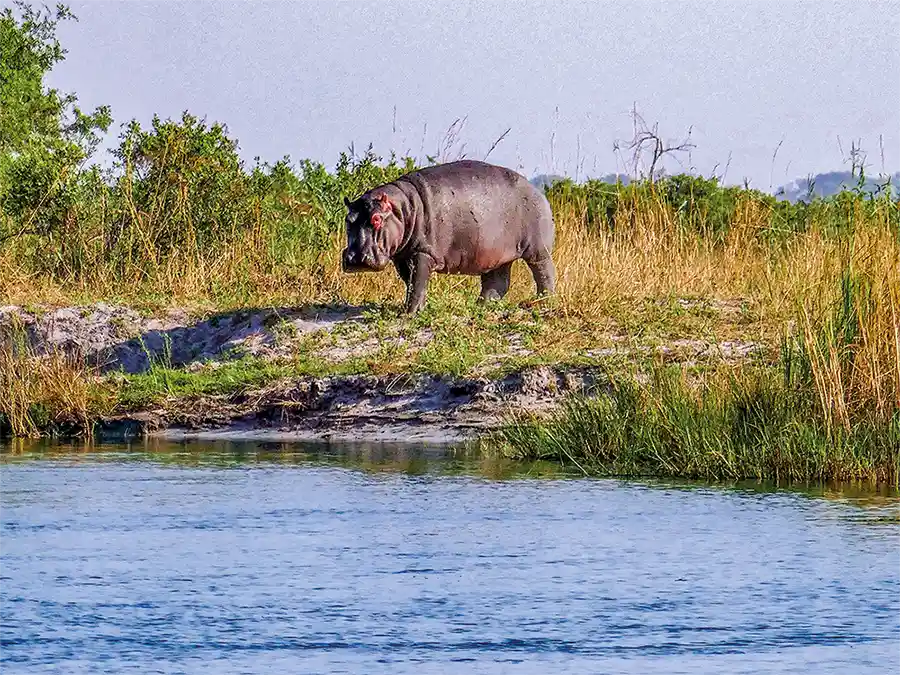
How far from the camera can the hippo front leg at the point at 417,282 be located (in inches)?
516

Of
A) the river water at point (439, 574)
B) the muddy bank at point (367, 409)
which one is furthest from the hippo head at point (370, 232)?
the river water at point (439, 574)

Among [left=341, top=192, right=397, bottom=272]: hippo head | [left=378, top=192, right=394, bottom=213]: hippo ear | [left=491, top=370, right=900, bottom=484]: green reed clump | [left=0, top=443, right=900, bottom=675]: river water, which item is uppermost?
[left=378, top=192, right=394, bottom=213]: hippo ear

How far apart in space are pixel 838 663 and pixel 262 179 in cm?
1273

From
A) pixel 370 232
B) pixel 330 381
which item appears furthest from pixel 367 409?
pixel 370 232

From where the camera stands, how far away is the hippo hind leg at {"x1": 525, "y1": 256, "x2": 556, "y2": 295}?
46.2ft

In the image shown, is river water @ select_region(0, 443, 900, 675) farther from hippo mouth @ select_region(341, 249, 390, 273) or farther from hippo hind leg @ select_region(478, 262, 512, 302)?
hippo hind leg @ select_region(478, 262, 512, 302)

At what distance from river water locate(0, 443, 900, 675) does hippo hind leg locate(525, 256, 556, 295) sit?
517 centimetres

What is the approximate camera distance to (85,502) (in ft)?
26.6

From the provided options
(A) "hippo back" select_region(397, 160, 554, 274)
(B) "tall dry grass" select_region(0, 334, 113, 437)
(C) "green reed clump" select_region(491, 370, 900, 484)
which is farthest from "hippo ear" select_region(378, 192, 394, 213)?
(C) "green reed clump" select_region(491, 370, 900, 484)

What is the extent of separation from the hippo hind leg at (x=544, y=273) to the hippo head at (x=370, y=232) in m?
1.62

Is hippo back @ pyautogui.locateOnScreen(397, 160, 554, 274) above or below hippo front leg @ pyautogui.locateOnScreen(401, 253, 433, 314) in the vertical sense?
above

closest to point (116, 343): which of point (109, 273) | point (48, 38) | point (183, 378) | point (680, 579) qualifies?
point (183, 378)

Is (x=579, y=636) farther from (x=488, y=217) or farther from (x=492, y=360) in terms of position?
(x=488, y=217)

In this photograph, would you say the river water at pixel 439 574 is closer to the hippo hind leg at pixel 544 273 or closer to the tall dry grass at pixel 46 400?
the tall dry grass at pixel 46 400
